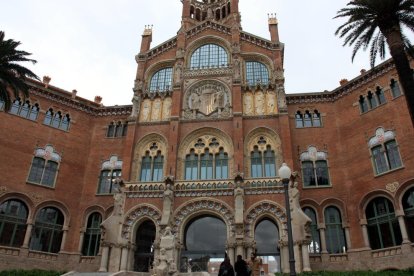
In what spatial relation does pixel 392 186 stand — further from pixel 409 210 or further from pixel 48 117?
pixel 48 117

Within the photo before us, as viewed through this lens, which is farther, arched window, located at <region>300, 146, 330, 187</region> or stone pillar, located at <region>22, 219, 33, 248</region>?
arched window, located at <region>300, 146, 330, 187</region>

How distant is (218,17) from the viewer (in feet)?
150

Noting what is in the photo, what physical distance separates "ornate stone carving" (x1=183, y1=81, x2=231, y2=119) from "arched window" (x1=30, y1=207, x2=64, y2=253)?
44.0 ft

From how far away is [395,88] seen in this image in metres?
28.4

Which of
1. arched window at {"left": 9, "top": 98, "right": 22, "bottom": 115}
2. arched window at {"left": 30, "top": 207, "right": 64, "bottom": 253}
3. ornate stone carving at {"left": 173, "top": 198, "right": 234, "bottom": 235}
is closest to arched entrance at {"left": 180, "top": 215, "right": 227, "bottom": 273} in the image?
ornate stone carving at {"left": 173, "top": 198, "right": 234, "bottom": 235}

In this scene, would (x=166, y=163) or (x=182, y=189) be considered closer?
(x=182, y=189)

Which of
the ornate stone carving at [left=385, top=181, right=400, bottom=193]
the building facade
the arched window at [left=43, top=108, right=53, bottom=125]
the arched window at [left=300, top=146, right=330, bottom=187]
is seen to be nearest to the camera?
the ornate stone carving at [left=385, top=181, right=400, bottom=193]

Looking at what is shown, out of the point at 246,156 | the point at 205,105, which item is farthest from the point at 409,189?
the point at 205,105

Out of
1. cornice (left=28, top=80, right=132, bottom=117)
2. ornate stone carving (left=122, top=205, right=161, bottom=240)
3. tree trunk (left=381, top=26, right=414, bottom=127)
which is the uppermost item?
cornice (left=28, top=80, right=132, bottom=117)

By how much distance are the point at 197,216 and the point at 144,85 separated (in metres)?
13.7

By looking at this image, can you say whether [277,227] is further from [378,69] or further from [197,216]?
[378,69]

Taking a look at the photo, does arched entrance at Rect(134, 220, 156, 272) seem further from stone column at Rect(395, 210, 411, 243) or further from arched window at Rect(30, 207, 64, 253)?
stone column at Rect(395, 210, 411, 243)

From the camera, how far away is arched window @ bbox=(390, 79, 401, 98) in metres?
28.0

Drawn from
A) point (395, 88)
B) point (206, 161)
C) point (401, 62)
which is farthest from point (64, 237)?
point (395, 88)
